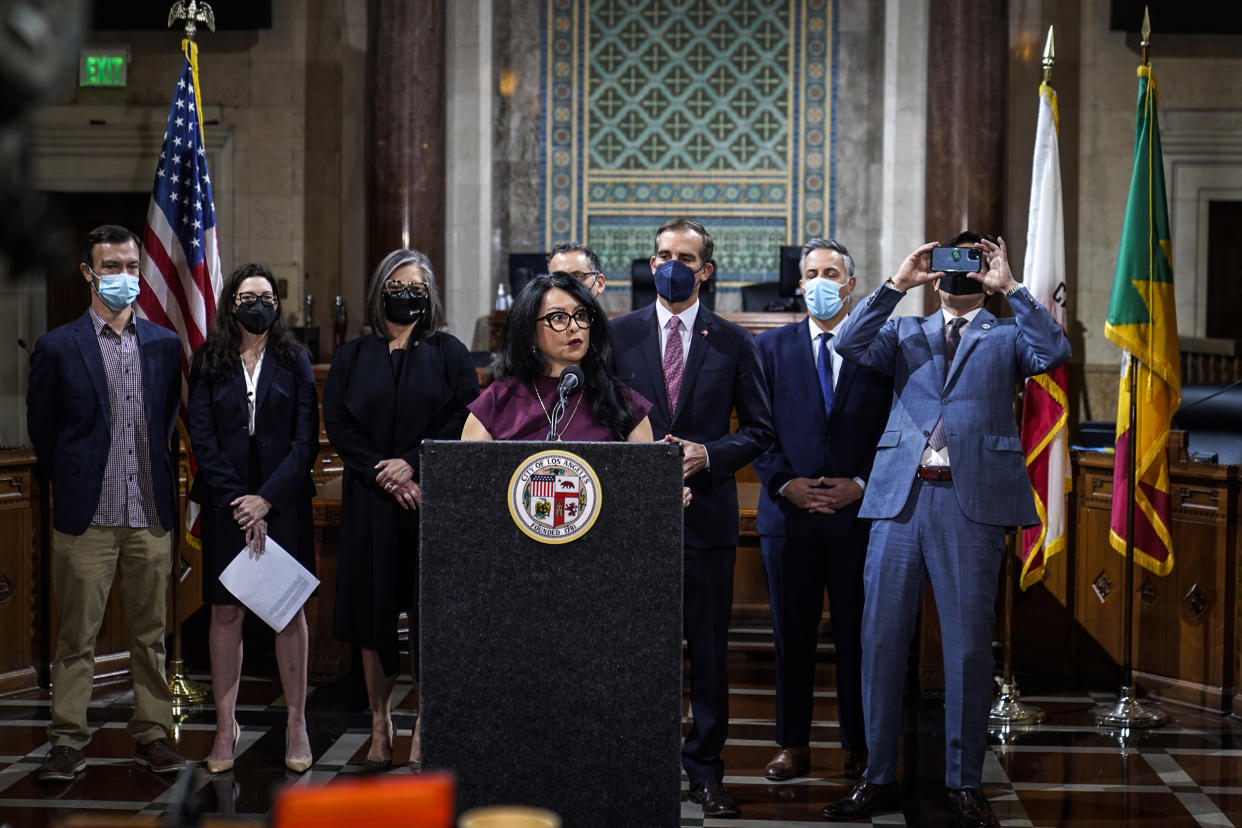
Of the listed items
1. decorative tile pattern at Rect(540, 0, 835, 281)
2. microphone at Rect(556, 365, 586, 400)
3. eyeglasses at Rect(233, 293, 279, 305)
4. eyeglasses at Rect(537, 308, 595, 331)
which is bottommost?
microphone at Rect(556, 365, 586, 400)

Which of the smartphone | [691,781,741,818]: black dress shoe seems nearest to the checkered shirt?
[691,781,741,818]: black dress shoe

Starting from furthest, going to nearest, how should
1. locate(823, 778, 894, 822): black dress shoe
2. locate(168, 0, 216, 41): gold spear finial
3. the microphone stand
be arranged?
locate(168, 0, 216, 41): gold spear finial
locate(823, 778, 894, 822): black dress shoe
the microphone stand

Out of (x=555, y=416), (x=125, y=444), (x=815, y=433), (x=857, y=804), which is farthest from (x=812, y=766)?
(x=125, y=444)

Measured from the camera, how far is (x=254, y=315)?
440 cm

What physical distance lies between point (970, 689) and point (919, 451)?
2.34 feet

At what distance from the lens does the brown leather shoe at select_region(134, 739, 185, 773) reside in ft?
14.6

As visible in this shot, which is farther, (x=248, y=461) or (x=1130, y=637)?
(x=1130, y=637)

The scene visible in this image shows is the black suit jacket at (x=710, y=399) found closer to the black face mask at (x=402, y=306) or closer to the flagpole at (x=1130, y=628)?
the black face mask at (x=402, y=306)

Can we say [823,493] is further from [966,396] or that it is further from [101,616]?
[101,616]

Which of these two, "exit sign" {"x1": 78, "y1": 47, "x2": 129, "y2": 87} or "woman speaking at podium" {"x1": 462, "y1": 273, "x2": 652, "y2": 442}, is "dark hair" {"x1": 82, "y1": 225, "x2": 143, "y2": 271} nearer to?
"woman speaking at podium" {"x1": 462, "y1": 273, "x2": 652, "y2": 442}

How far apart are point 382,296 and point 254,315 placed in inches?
16.6

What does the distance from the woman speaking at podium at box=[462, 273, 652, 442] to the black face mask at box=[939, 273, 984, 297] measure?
3.77ft

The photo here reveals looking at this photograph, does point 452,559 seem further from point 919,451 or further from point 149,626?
point 149,626

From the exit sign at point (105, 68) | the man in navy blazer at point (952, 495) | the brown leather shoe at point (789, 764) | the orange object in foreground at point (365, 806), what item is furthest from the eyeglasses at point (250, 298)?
the exit sign at point (105, 68)
